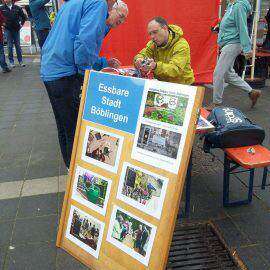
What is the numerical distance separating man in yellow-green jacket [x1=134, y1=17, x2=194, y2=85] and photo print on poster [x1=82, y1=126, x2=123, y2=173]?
102 cm

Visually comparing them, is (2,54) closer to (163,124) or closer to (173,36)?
(173,36)

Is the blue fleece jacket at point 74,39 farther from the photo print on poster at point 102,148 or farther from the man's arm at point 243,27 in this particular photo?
the man's arm at point 243,27

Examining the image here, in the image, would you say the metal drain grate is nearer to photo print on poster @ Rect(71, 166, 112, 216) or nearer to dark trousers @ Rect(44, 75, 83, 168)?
photo print on poster @ Rect(71, 166, 112, 216)

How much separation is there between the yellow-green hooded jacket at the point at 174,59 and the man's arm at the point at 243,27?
233 centimetres

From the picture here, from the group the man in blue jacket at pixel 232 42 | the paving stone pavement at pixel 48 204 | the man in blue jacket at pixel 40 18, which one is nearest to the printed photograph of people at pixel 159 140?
the paving stone pavement at pixel 48 204

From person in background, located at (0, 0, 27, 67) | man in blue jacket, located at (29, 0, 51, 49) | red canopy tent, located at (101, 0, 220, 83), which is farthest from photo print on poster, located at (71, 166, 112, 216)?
person in background, located at (0, 0, 27, 67)

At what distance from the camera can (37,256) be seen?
2660mm

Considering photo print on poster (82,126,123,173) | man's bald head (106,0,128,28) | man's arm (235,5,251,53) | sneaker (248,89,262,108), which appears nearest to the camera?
photo print on poster (82,126,123,173)

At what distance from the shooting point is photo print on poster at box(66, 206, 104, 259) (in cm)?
234

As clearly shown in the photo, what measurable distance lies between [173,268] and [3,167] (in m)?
2.54

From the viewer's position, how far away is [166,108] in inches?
79.3

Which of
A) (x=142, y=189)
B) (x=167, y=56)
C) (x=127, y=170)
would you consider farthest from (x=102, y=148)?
(x=167, y=56)

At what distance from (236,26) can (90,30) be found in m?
3.42

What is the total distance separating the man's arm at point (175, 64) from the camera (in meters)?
3.10
